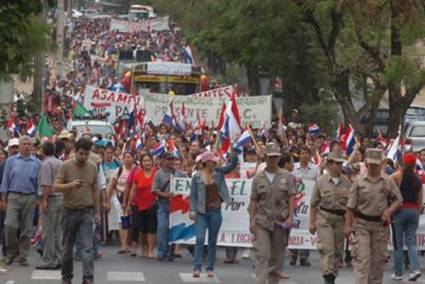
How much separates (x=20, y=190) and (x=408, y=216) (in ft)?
16.5

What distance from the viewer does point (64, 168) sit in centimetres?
1617

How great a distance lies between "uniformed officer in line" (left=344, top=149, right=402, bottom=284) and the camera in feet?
50.2

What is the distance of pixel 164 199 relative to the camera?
20547 mm

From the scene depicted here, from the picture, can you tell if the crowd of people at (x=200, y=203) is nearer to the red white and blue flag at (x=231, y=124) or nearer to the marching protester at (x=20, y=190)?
the marching protester at (x=20, y=190)

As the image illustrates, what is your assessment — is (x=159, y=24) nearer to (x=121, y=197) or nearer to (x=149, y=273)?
(x=121, y=197)

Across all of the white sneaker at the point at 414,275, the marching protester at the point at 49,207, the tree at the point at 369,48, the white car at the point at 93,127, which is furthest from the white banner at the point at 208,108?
the marching protester at the point at 49,207

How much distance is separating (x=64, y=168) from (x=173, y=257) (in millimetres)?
4935

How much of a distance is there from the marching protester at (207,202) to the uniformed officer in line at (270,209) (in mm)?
2299

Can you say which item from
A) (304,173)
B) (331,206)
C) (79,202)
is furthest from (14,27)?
(304,173)

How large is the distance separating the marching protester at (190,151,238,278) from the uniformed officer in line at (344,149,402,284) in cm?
331

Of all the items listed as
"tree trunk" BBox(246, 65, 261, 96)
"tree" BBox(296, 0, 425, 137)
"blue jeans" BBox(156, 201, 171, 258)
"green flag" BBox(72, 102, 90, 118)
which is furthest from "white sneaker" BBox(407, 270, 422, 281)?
"tree trunk" BBox(246, 65, 261, 96)

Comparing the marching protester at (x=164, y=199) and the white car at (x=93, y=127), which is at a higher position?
the white car at (x=93, y=127)

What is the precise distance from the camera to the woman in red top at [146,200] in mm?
20891

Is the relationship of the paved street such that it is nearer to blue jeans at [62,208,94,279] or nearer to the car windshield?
blue jeans at [62,208,94,279]
